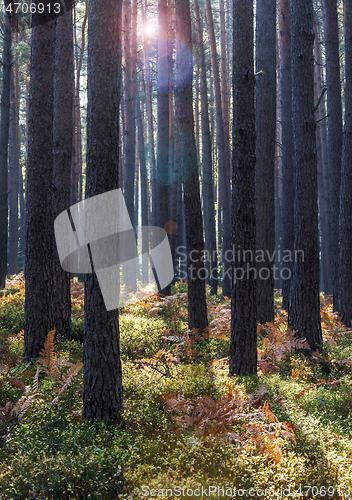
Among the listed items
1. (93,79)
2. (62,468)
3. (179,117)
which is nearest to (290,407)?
(62,468)

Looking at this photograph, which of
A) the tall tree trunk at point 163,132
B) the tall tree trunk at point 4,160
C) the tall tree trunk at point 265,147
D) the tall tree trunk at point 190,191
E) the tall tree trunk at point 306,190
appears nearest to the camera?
the tall tree trunk at point 306,190

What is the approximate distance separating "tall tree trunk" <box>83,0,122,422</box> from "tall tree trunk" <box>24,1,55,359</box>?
2.24 m

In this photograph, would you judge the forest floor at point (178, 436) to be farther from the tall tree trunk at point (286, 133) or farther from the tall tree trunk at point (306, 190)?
the tall tree trunk at point (286, 133)

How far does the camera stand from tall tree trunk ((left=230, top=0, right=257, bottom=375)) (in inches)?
219

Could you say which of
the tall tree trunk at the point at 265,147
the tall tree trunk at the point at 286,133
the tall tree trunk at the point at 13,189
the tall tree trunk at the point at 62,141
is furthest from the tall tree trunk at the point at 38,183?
the tall tree trunk at the point at 13,189

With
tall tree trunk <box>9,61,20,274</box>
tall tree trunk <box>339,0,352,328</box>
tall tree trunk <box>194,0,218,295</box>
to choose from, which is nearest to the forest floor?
tall tree trunk <box>339,0,352,328</box>

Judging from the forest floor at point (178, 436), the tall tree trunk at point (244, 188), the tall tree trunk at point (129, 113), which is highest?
the tall tree trunk at point (129, 113)

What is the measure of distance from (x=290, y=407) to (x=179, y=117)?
5949 millimetres

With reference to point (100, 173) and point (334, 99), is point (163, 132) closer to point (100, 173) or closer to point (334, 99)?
point (334, 99)

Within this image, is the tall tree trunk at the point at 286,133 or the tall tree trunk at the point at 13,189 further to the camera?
the tall tree trunk at the point at 13,189

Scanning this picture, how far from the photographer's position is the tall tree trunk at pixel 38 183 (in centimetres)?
598

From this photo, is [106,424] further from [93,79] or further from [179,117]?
[179,117]

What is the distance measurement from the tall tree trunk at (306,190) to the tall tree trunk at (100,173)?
444 centimetres

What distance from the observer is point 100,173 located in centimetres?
411
